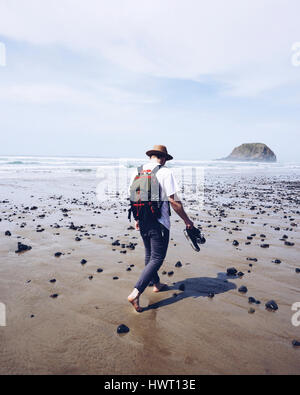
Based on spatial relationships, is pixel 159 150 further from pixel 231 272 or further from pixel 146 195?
pixel 231 272

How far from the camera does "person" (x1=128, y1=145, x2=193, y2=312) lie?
4.88 meters

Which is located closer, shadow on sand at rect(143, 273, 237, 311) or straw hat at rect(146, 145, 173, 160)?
straw hat at rect(146, 145, 173, 160)

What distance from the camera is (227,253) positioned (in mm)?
8055

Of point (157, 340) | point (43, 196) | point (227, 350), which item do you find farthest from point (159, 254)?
point (43, 196)

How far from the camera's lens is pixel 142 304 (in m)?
5.24

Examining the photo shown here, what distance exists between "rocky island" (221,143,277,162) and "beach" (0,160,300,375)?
17056 cm

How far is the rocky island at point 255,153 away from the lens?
169 meters

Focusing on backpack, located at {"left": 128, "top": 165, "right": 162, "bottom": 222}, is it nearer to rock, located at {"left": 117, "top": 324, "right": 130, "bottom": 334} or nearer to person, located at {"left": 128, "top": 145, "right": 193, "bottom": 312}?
person, located at {"left": 128, "top": 145, "right": 193, "bottom": 312}
